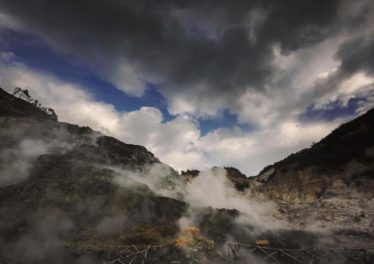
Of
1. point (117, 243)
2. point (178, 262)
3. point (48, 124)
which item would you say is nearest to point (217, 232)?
point (178, 262)

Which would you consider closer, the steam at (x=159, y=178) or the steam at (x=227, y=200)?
the steam at (x=227, y=200)

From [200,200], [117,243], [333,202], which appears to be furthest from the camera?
[200,200]

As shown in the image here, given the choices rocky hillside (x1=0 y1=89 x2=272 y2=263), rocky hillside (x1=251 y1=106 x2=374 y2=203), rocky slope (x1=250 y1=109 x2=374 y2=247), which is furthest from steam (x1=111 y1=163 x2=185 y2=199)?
rocky hillside (x1=251 y1=106 x2=374 y2=203)

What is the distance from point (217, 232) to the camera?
2322cm

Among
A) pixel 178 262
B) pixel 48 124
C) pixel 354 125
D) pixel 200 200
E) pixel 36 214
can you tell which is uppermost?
pixel 48 124

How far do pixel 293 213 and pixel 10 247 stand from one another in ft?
82.0

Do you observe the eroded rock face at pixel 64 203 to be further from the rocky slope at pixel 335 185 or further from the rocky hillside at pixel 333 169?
the rocky hillside at pixel 333 169

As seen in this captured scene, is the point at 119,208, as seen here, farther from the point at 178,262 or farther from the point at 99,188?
the point at 178,262

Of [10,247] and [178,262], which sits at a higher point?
[10,247]

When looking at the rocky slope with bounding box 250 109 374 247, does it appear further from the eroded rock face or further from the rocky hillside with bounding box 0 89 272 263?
the eroded rock face

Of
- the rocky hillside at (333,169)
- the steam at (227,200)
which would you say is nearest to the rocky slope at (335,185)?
the rocky hillside at (333,169)

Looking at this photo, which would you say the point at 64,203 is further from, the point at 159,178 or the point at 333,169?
the point at 333,169

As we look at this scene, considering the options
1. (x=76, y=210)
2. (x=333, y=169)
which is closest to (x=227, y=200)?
(x=333, y=169)

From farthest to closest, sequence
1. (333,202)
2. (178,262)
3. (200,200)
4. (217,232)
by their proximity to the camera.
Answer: (200,200) < (333,202) < (217,232) < (178,262)
